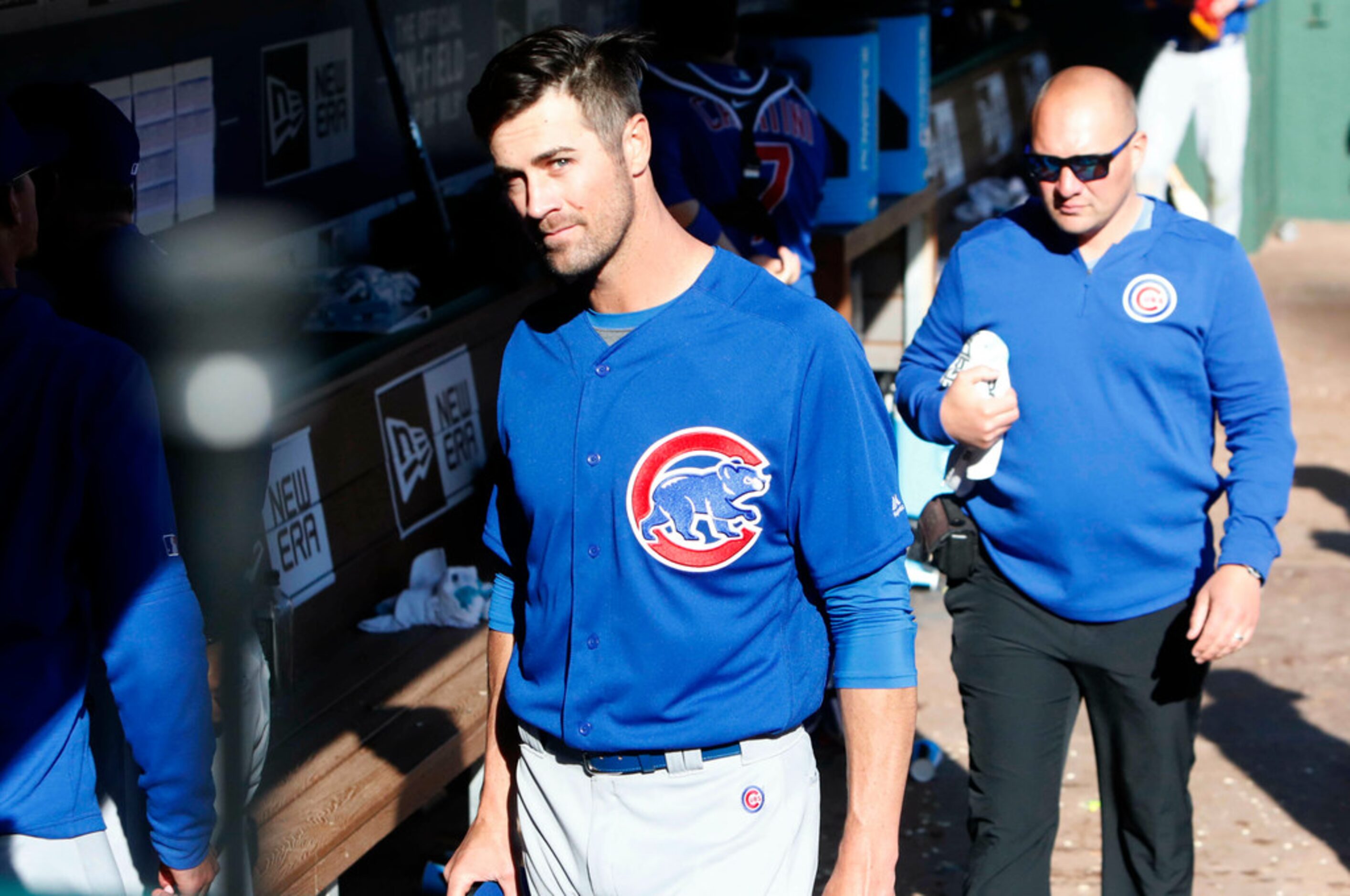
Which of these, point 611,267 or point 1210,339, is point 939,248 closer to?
point 1210,339

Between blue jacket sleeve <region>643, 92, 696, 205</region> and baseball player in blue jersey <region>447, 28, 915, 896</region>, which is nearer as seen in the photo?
baseball player in blue jersey <region>447, 28, 915, 896</region>

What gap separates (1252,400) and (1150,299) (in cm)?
29

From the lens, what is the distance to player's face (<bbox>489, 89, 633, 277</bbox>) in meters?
2.14

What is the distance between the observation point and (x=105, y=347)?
231cm

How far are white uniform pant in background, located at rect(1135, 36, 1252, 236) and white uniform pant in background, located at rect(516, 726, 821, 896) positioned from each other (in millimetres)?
7584

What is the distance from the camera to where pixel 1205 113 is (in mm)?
9164

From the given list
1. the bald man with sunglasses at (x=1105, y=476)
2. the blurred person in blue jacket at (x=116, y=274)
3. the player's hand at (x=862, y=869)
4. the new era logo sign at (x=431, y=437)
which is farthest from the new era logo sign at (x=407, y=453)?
the player's hand at (x=862, y=869)

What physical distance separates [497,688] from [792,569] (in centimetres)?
59

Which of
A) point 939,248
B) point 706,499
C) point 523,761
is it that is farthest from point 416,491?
point 939,248

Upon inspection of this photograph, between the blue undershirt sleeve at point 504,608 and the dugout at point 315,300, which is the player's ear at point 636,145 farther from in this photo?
the dugout at point 315,300

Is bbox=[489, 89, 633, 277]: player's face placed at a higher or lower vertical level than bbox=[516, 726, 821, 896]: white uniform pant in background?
higher

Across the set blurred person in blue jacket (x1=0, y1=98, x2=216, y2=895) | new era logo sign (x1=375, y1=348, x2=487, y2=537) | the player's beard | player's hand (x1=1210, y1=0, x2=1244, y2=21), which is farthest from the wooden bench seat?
player's hand (x1=1210, y1=0, x2=1244, y2=21)

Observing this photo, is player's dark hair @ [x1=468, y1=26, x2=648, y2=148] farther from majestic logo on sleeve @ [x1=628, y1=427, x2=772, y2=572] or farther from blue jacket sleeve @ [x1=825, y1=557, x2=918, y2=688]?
blue jacket sleeve @ [x1=825, y1=557, x2=918, y2=688]

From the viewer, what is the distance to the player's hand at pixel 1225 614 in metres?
3.02
